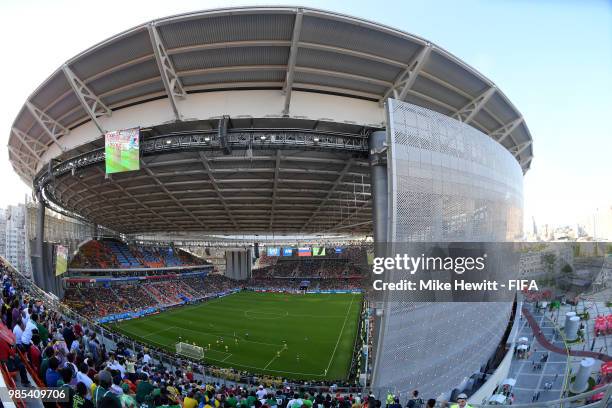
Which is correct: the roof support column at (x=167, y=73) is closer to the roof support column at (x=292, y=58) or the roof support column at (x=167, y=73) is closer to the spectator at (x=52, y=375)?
the roof support column at (x=292, y=58)

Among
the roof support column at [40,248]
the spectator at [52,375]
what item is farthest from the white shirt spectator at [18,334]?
the roof support column at [40,248]

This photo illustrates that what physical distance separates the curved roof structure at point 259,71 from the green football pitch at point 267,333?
1469 cm

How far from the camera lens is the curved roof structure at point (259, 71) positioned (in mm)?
10180

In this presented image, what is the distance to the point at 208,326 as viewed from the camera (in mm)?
28484

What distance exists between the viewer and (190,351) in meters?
20.4

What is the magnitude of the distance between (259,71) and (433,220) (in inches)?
335

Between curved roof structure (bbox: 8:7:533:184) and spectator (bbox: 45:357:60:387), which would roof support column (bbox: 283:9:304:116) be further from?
spectator (bbox: 45:357:60:387)

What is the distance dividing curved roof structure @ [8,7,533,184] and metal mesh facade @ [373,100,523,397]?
2145 millimetres

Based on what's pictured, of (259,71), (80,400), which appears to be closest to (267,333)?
(259,71)

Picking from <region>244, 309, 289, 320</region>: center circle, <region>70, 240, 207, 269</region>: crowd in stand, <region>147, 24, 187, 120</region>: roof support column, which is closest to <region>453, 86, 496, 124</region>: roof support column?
<region>147, 24, 187, 120</region>: roof support column

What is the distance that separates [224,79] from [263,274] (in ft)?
177

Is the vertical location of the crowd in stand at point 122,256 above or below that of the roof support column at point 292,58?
below

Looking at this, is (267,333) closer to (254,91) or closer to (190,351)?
(190,351)

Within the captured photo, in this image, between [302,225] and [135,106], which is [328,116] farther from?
[302,225]
